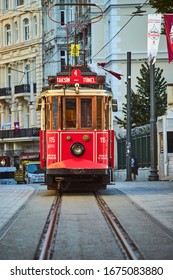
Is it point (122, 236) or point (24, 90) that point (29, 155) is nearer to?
point (24, 90)

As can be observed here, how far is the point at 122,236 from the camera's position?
16.5 metres

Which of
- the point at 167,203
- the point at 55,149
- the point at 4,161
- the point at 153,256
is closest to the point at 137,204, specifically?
the point at 167,203

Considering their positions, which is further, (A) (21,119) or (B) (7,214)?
(A) (21,119)

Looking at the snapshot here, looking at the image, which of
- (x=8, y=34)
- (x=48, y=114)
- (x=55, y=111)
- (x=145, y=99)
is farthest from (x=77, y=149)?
(x=8, y=34)

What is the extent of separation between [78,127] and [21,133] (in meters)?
57.5

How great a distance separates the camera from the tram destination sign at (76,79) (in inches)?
1112

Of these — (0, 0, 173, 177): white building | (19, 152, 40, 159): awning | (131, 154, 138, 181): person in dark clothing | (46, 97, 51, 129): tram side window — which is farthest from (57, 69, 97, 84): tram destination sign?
(19, 152, 40, 159): awning

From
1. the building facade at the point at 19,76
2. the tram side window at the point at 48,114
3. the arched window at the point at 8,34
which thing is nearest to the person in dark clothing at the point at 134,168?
the tram side window at the point at 48,114

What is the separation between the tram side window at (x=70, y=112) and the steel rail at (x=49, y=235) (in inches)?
144
